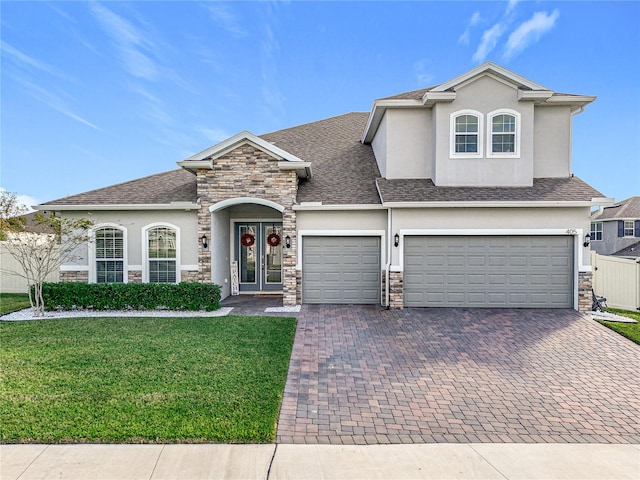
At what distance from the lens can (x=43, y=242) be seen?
10695 mm

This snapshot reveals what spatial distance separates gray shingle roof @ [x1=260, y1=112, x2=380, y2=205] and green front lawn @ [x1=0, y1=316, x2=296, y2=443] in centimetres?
492

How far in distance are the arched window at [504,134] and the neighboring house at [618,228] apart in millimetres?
20364

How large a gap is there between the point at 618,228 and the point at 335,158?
25.5 meters

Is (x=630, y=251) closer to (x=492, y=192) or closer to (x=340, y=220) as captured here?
(x=492, y=192)

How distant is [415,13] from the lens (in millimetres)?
11312

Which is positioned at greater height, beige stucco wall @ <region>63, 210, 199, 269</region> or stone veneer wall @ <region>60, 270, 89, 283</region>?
beige stucco wall @ <region>63, 210, 199, 269</region>

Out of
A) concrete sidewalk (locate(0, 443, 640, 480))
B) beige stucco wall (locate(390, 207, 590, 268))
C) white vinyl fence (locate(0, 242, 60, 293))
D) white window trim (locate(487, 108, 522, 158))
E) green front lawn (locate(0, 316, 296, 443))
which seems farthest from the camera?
white vinyl fence (locate(0, 242, 60, 293))

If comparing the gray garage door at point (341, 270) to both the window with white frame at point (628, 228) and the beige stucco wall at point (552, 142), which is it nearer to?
the beige stucco wall at point (552, 142)

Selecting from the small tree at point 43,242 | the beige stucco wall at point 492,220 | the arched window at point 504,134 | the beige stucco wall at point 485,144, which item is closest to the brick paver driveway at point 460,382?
the beige stucco wall at point 492,220

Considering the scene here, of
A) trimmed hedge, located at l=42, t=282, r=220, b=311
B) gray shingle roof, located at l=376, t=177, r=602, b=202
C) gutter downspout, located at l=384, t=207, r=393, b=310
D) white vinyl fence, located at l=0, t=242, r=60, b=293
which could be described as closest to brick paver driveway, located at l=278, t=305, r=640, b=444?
gutter downspout, located at l=384, t=207, r=393, b=310

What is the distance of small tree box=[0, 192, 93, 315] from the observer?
10.2 meters

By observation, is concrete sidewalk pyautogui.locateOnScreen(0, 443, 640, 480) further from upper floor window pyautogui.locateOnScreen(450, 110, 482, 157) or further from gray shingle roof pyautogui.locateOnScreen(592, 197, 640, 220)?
gray shingle roof pyautogui.locateOnScreen(592, 197, 640, 220)

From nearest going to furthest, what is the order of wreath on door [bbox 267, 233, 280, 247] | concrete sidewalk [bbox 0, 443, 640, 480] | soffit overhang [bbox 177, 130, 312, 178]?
concrete sidewalk [bbox 0, 443, 640, 480]
soffit overhang [bbox 177, 130, 312, 178]
wreath on door [bbox 267, 233, 280, 247]

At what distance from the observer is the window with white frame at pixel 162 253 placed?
11.7 metres
